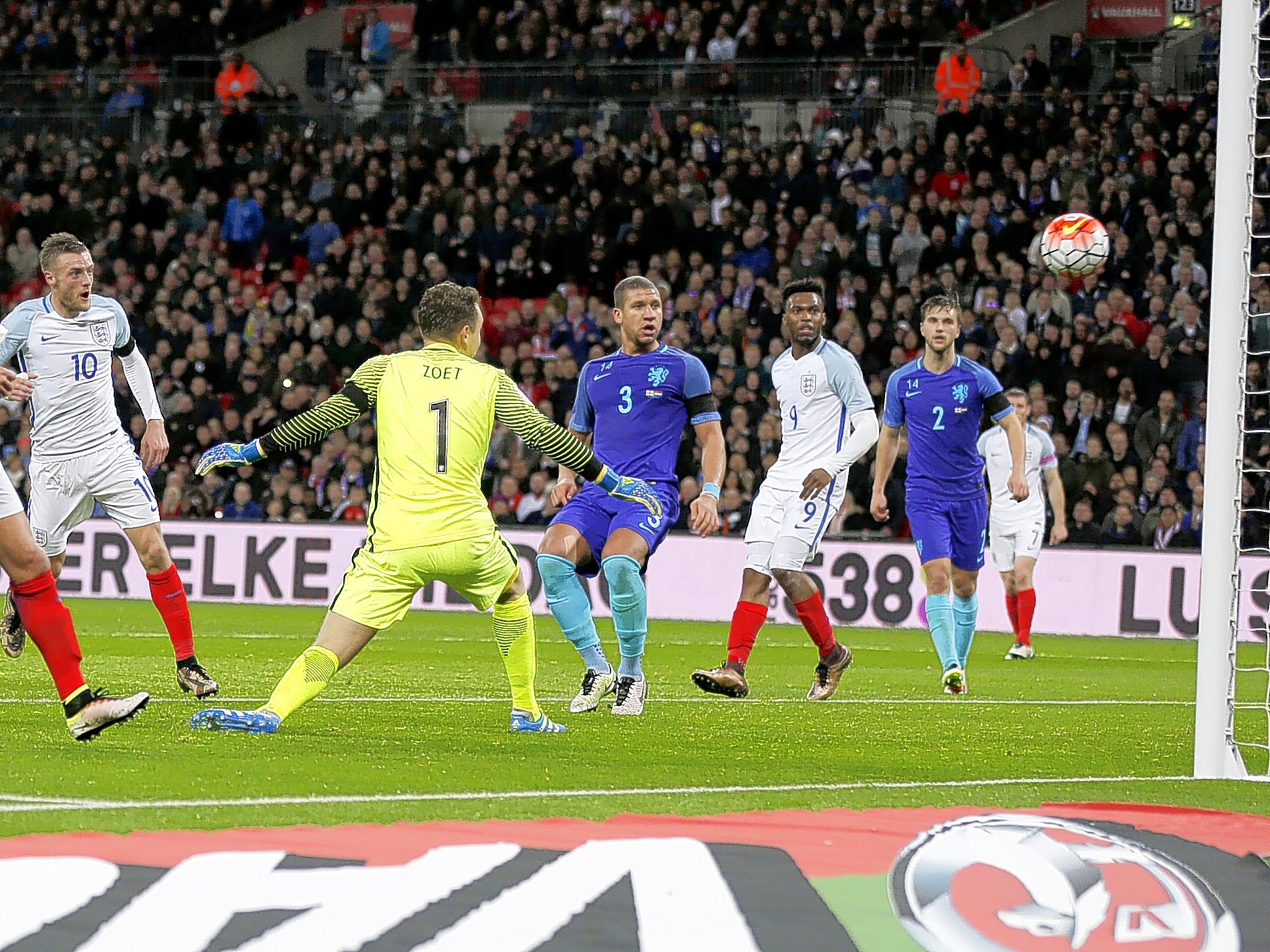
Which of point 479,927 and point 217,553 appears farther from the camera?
point 217,553

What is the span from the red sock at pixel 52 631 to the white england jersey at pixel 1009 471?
9624 millimetres

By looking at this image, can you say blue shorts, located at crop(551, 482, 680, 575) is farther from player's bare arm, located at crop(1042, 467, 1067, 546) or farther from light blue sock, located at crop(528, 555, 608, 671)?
player's bare arm, located at crop(1042, 467, 1067, 546)

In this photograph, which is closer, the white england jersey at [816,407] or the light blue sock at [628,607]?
the light blue sock at [628,607]

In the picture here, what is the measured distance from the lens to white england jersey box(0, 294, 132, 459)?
9.27 meters

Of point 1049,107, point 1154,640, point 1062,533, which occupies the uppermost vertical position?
Result: point 1049,107

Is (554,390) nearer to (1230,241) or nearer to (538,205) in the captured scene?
(538,205)

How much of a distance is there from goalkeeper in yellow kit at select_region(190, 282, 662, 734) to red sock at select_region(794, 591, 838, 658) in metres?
2.98

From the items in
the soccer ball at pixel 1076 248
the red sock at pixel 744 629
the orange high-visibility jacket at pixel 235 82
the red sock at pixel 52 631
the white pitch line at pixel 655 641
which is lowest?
the white pitch line at pixel 655 641

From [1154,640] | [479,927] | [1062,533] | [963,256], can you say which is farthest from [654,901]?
[963,256]

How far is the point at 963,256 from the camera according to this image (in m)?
20.0

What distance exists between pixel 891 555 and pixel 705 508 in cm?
911

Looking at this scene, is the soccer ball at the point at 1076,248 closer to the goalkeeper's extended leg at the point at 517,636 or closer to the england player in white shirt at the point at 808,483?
the england player in white shirt at the point at 808,483

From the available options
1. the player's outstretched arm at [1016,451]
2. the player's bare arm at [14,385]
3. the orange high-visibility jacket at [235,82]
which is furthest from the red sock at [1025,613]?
the orange high-visibility jacket at [235,82]

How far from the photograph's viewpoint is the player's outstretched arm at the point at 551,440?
23.2 feet
